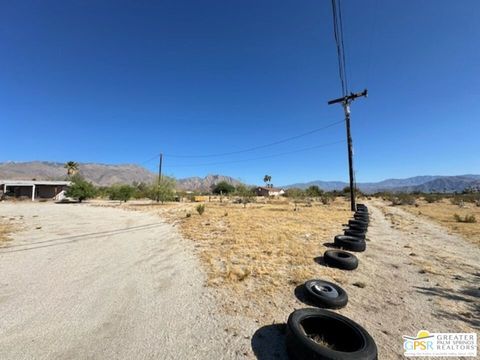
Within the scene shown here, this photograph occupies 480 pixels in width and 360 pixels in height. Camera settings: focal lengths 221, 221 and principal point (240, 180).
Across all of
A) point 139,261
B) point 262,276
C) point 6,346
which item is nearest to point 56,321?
point 6,346

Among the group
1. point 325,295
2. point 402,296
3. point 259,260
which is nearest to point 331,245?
point 259,260

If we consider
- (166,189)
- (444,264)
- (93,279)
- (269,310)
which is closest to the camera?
(269,310)

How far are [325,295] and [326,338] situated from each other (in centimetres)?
93

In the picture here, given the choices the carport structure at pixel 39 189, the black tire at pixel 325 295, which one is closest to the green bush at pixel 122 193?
the carport structure at pixel 39 189

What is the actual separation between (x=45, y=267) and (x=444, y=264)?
11.8 m

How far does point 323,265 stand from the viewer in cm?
652

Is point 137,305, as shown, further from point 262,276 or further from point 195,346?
Result: point 262,276

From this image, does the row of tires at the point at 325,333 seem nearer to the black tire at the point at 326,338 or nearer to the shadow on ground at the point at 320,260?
the black tire at the point at 326,338

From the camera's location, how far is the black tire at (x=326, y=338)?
8.61ft

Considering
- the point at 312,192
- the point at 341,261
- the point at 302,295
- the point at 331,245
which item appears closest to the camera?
the point at 302,295

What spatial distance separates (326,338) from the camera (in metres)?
3.48

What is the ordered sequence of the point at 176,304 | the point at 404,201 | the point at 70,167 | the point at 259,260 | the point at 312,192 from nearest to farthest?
1. the point at 176,304
2. the point at 259,260
3. the point at 404,201
4. the point at 312,192
5. the point at 70,167

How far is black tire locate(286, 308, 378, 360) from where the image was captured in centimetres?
262

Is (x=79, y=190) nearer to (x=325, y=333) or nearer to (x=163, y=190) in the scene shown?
(x=163, y=190)
